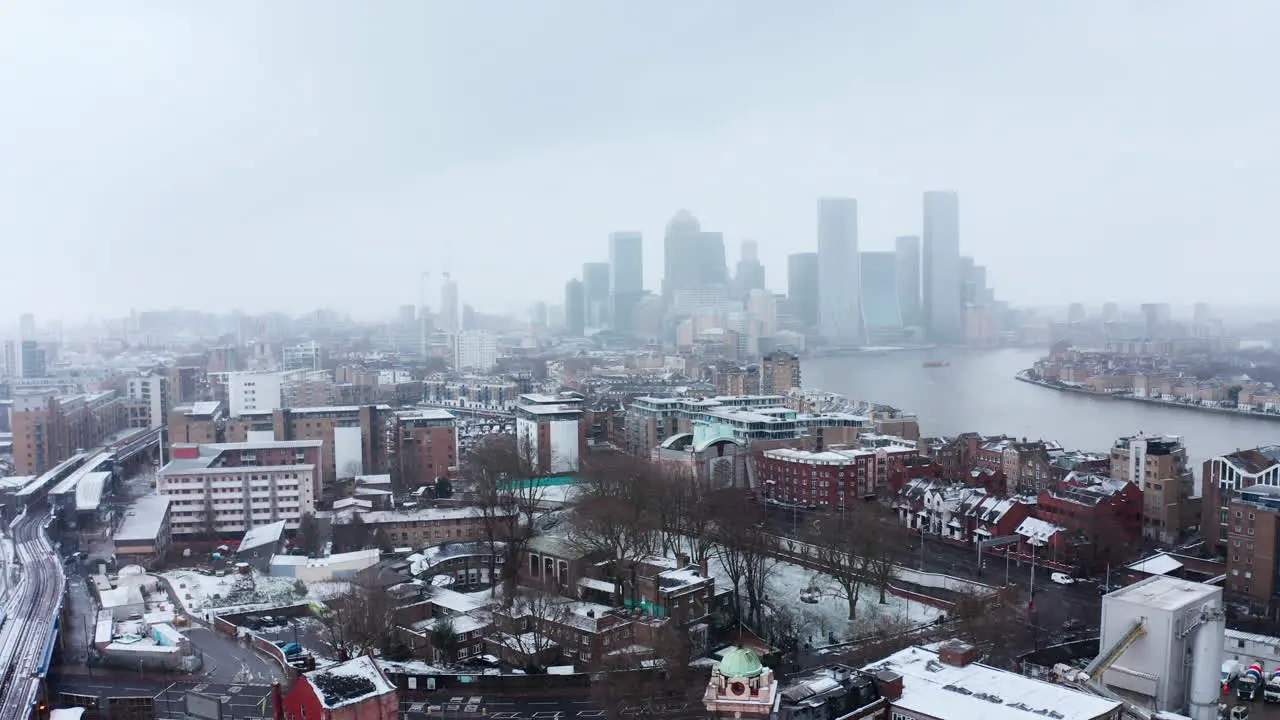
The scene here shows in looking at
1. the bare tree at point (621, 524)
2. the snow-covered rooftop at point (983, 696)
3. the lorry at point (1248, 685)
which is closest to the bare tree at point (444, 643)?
the bare tree at point (621, 524)

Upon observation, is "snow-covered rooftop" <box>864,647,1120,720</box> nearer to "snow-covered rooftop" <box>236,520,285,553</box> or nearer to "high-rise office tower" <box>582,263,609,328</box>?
"snow-covered rooftop" <box>236,520,285,553</box>

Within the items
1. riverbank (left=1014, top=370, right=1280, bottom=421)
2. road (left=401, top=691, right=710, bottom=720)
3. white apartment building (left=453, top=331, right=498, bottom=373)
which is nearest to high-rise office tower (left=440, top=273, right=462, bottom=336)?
white apartment building (left=453, top=331, right=498, bottom=373)

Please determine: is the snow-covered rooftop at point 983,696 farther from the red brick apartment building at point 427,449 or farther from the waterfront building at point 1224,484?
the red brick apartment building at point 427,449

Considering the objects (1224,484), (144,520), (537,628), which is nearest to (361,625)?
(537,628)

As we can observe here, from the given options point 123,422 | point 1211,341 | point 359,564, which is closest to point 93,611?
point 359,564

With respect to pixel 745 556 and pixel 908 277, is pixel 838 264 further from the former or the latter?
pixel 745 556

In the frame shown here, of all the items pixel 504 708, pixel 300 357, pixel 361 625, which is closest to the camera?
pixel 504 708

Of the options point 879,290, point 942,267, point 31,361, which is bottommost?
point 31,361
